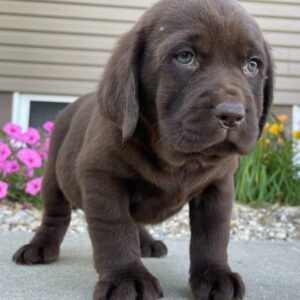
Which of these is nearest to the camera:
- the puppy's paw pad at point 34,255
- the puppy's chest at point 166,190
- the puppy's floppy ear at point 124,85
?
the puppy's floppy ear at point 124,85

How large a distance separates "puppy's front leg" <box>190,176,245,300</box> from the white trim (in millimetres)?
4577

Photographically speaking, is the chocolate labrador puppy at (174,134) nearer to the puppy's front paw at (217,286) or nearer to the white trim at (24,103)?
the puppy's front paw at (217,286)

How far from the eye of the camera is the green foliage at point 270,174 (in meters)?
5.87

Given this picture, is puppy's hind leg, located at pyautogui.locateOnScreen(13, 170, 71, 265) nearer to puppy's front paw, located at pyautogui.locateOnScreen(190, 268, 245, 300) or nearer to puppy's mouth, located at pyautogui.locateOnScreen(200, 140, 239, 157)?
puppy's front paw, located at pyautogui.locateOnScreen(190, 268, 245, 300)

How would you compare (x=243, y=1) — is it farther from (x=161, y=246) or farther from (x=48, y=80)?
(x=161, y=246)

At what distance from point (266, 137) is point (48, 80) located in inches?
109

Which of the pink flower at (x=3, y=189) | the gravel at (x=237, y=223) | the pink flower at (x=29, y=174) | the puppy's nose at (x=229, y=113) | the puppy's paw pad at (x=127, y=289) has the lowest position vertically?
the gravel at (x=237, y=223)

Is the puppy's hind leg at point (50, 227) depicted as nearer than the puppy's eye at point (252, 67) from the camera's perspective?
No

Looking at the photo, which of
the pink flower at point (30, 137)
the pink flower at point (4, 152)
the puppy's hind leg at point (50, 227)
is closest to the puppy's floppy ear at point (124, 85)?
the puppy's hind leg at point (50, 227)

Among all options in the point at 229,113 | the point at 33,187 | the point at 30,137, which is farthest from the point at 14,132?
the point at 229,113

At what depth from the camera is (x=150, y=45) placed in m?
2.34

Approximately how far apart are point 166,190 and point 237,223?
2.90 m

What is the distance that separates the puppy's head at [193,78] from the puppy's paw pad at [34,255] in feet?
3.59

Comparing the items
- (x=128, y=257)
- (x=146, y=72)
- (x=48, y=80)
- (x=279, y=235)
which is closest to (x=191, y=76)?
(x=146, y=72)
